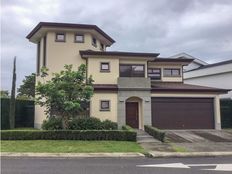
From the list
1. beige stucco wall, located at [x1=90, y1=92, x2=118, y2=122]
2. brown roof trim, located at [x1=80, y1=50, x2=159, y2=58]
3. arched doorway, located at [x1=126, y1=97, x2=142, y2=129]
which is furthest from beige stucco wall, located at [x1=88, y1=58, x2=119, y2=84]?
arched doorway, located at [x1=126, y1=97, x2=142, y2=129]

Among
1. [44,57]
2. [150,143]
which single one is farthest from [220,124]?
[44,57]

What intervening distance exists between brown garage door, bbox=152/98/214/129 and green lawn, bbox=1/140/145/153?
330 inches

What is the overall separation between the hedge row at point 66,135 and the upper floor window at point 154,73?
1093cm

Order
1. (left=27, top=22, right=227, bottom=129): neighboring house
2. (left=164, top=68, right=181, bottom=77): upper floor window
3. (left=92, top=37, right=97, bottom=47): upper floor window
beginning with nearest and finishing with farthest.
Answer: (left=27, top=22, right=227, bottom=129): neighboring house < (left=92, top=37, right=97, bottom=47): upper floor window < (left=164, top=68, right=181, bottom=77): upper floor window

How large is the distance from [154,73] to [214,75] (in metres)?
12.3

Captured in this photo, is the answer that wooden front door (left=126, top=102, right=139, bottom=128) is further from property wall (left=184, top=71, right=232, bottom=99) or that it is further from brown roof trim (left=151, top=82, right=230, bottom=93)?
property wall (left=184, top=71, right=232, bottom=99)

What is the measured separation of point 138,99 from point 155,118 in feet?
6.90

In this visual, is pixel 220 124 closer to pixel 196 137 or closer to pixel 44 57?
pixel 196 137

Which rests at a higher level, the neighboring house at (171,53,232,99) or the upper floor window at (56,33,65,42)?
the upper floor window at (56,33,65,42)

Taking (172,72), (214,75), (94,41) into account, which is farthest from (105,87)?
(214,75)

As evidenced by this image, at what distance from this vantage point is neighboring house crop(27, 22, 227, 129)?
2622cm

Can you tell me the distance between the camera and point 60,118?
Result: 72.7 feet

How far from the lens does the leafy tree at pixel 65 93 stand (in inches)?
811

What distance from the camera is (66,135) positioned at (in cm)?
1961
